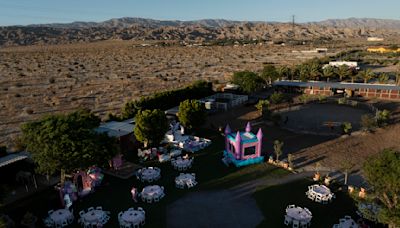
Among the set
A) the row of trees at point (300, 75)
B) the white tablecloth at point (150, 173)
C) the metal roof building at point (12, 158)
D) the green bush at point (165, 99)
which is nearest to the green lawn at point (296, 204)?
the white tablecloth at point (150, 173)

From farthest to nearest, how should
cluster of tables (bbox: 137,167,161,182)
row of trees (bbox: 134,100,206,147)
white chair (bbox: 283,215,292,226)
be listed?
row of trees (bbox: 134,100,206,147) < cluster of tables (bbox: 137,167,161,182) < white chair (bbox: 283,215,292,226)

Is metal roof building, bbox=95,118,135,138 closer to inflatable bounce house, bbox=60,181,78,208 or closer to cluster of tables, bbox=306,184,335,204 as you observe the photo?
inflatable bounce house, bbox=60,181,78,208

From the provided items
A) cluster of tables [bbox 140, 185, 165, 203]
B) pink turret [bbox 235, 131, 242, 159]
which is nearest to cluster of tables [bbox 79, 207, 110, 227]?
cluster of tables [bbox 140, 185, 165, 203]

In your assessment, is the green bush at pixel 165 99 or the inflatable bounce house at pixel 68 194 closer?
the inflatable bounce house at pixel 68 194

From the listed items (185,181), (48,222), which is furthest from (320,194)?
(48,222)

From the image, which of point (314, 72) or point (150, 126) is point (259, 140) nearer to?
point (150, 126)

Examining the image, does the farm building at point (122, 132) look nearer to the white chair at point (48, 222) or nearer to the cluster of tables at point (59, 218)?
the cluster of tables at point (59, 218)
